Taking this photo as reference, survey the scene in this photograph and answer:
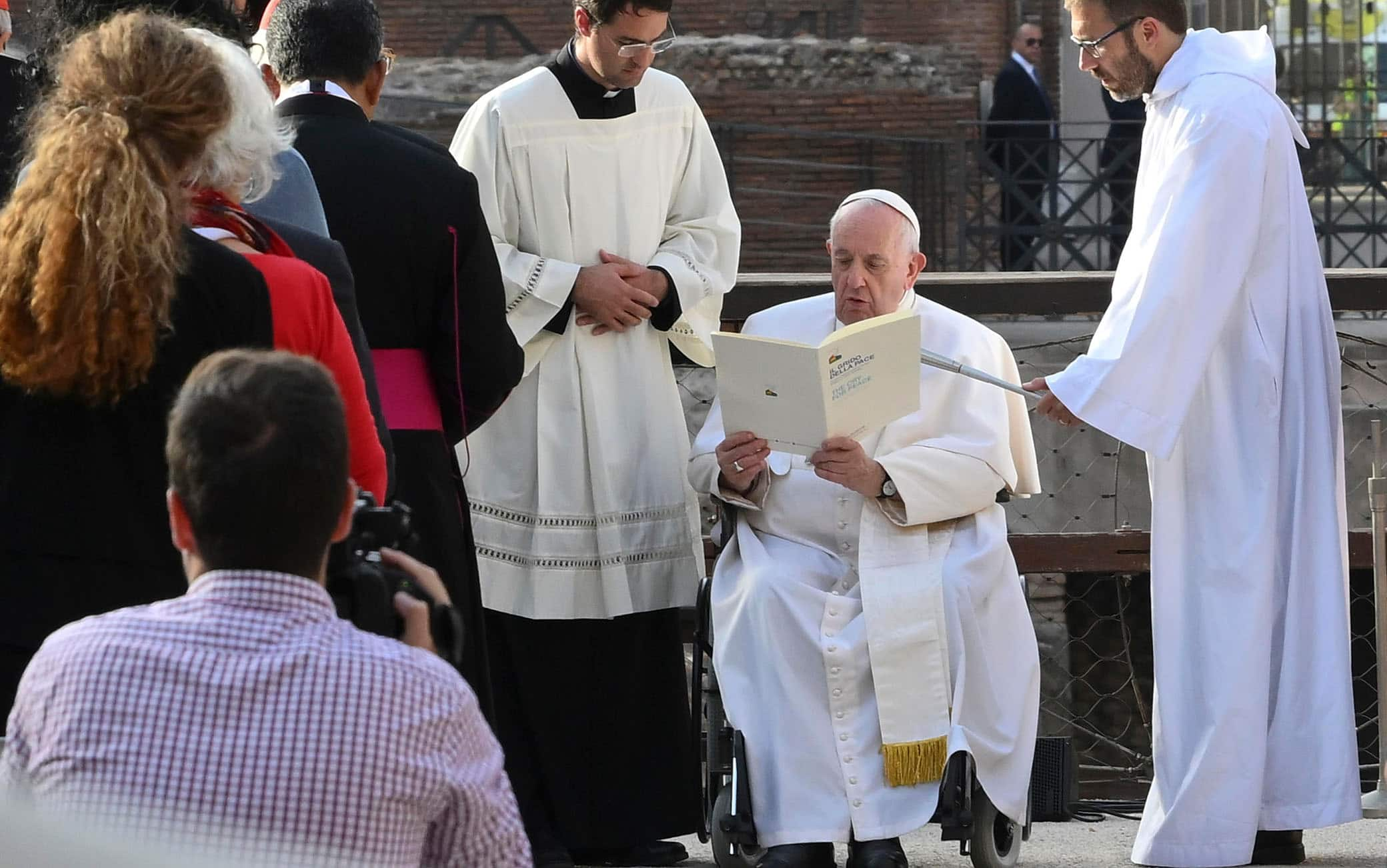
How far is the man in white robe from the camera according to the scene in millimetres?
4648

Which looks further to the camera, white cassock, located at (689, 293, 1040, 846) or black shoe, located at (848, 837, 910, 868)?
white cassock, located at (689, 293, 1040, 846)

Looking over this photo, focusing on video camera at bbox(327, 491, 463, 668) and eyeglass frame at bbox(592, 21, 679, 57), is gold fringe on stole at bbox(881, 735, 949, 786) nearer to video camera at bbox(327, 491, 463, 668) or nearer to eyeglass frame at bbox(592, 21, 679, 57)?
eyeglass frame at bbox(592, 21, 679, 57)

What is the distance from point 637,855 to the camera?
15.3ft

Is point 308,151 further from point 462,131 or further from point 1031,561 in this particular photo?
point 1031,561

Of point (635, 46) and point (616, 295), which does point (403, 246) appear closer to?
point (616, 295)

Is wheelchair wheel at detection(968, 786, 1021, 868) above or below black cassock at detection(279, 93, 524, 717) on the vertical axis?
below

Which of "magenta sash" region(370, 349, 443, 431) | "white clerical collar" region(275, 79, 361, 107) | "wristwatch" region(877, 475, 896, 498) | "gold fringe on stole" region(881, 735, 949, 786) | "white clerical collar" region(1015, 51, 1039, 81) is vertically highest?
"white clerical collar" region(275, 79, 361, 107)

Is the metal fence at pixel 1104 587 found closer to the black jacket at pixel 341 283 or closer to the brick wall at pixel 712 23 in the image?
the black jacket at pixel 341 283

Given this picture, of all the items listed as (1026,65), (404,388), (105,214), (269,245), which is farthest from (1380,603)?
(1026,65)

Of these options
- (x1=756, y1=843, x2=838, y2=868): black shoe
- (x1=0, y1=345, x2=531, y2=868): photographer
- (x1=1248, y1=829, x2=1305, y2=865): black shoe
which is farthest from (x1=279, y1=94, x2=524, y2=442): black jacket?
(x1=1248, y1=829, x2=1305, y2=865): black shoe


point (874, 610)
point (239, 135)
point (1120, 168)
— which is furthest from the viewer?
point (1120, 168)

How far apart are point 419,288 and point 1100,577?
5046 mm

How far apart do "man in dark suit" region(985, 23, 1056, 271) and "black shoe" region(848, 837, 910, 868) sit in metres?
8.69

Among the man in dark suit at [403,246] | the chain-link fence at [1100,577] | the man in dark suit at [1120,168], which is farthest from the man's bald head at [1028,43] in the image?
the man in dark suit at [403,246]
